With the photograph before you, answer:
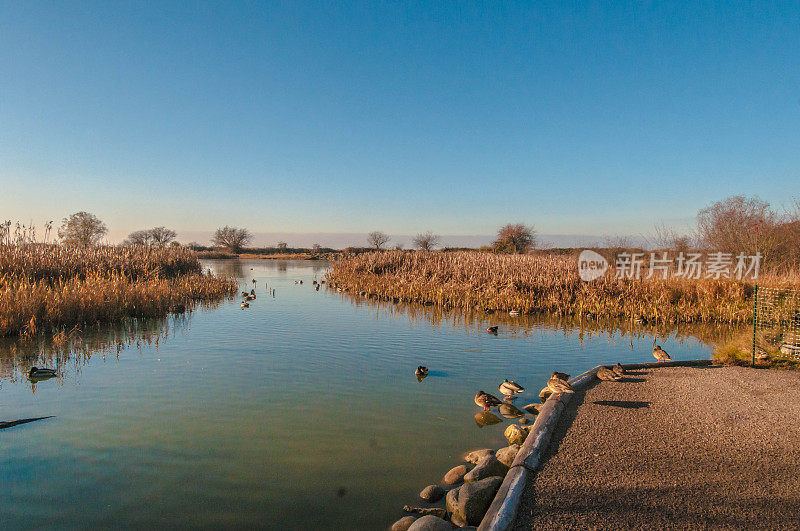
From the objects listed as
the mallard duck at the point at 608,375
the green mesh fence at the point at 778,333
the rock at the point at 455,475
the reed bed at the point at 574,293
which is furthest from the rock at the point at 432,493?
the reed bed at the point at 574,293

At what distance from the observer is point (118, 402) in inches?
301

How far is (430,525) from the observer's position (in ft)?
13.2

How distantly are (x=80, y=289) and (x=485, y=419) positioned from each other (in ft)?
47.8

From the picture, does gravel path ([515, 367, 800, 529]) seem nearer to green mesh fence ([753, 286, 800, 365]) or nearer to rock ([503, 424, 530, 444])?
rock ([503, 424, 530, 444])

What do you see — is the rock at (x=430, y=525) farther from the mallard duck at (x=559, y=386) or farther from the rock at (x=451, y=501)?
the mallard duck at (x=559, y=386)

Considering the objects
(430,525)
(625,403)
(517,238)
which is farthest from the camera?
(517,238)

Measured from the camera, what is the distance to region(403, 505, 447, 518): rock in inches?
178

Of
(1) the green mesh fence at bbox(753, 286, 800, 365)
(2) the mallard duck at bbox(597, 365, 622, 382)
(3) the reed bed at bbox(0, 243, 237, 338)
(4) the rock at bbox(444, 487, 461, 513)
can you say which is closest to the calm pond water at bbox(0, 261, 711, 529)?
(4) the rock at bbox(444, 487, 461, 513)

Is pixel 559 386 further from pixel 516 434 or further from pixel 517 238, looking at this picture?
pixel 517 238

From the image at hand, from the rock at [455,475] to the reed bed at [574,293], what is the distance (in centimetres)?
1373

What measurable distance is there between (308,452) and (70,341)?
982 cm

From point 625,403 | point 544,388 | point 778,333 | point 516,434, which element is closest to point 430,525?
point 516,434

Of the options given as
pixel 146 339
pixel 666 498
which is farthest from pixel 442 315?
pixel 666 498

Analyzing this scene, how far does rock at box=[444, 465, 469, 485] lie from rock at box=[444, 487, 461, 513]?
1.60 feet
